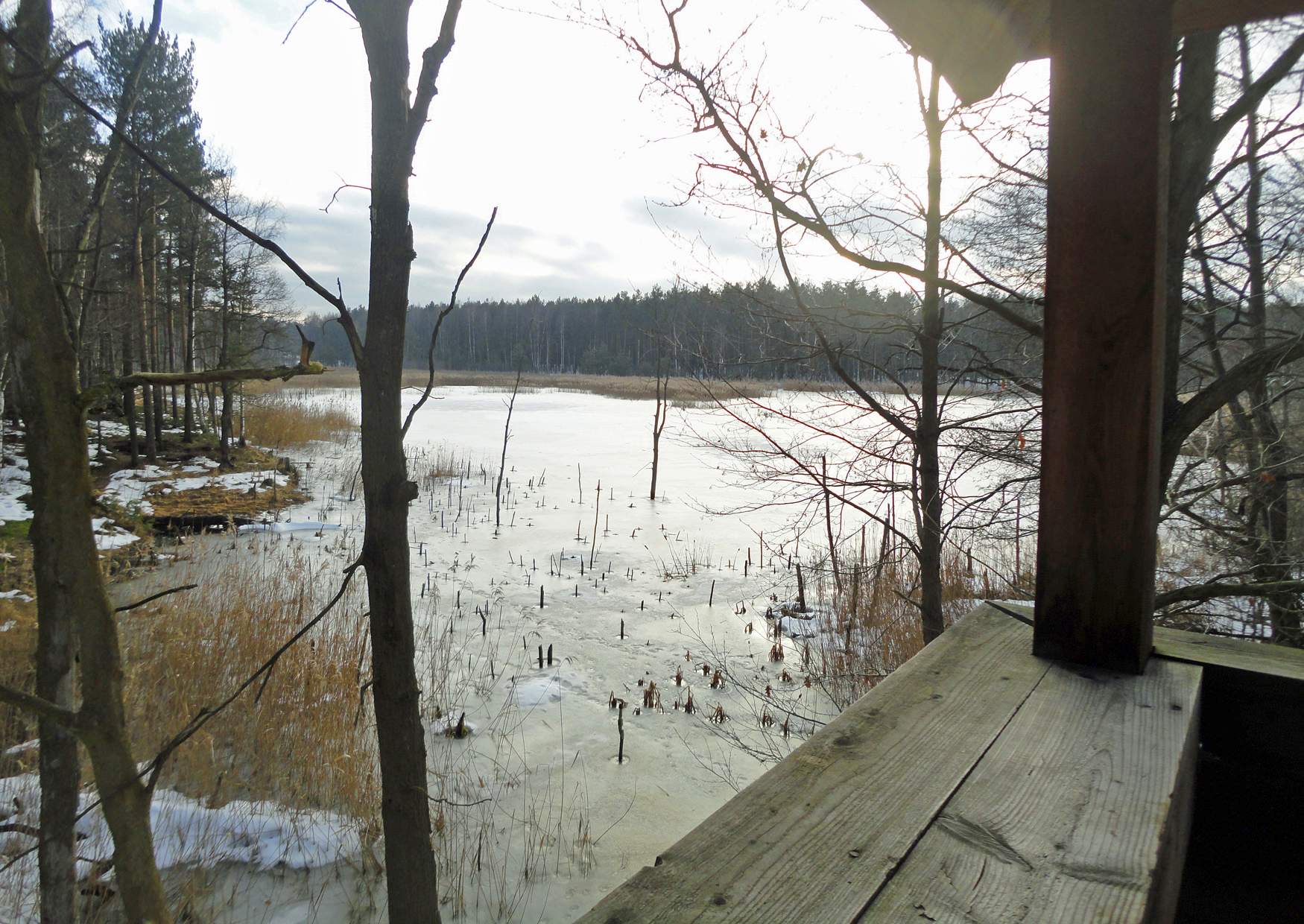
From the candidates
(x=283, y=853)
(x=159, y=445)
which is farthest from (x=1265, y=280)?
(x=159, y=445)

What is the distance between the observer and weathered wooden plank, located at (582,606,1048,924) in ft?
2.18

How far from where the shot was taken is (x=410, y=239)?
1.78m

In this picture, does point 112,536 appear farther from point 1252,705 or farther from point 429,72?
point 1252,705

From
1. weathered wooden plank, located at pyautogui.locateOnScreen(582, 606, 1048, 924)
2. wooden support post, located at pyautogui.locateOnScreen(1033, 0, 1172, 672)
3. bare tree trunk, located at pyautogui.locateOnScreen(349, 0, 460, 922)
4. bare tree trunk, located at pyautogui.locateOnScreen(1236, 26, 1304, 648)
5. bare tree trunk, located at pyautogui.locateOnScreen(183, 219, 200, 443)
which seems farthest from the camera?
bare tree trunk, located at pyautogui.locateOnScreen(183, 219, 200, 443)

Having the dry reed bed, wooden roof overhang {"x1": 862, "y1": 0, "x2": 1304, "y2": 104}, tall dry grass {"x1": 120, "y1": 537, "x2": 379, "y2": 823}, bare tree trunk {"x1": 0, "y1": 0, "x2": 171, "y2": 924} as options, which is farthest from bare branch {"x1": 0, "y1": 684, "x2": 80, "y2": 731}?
the dry reed bed

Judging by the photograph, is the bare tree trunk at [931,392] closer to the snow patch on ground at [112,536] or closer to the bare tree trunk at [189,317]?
the snow patch on ground at [112,536]

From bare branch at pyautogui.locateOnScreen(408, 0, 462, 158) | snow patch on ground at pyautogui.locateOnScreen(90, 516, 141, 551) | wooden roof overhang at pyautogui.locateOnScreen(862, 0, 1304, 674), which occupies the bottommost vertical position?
snow patch on ground at pyautogui.locateOnScreen(90, 516, 141, 551)

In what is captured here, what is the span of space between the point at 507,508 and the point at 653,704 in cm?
716

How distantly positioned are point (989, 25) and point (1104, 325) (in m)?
1.08

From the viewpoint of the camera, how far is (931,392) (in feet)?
13.8

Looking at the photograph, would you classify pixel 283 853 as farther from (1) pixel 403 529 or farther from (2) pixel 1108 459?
(2) pixel 1108 459

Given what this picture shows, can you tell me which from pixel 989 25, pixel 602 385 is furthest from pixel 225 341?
pixel 602 385

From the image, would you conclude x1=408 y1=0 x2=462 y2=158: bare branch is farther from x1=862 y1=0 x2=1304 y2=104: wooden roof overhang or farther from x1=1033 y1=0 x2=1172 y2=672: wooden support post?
x1=1033 y1=0 x2=1172 y2=672: wooden support post

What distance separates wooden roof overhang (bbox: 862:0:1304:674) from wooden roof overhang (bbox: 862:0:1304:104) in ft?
1.12
